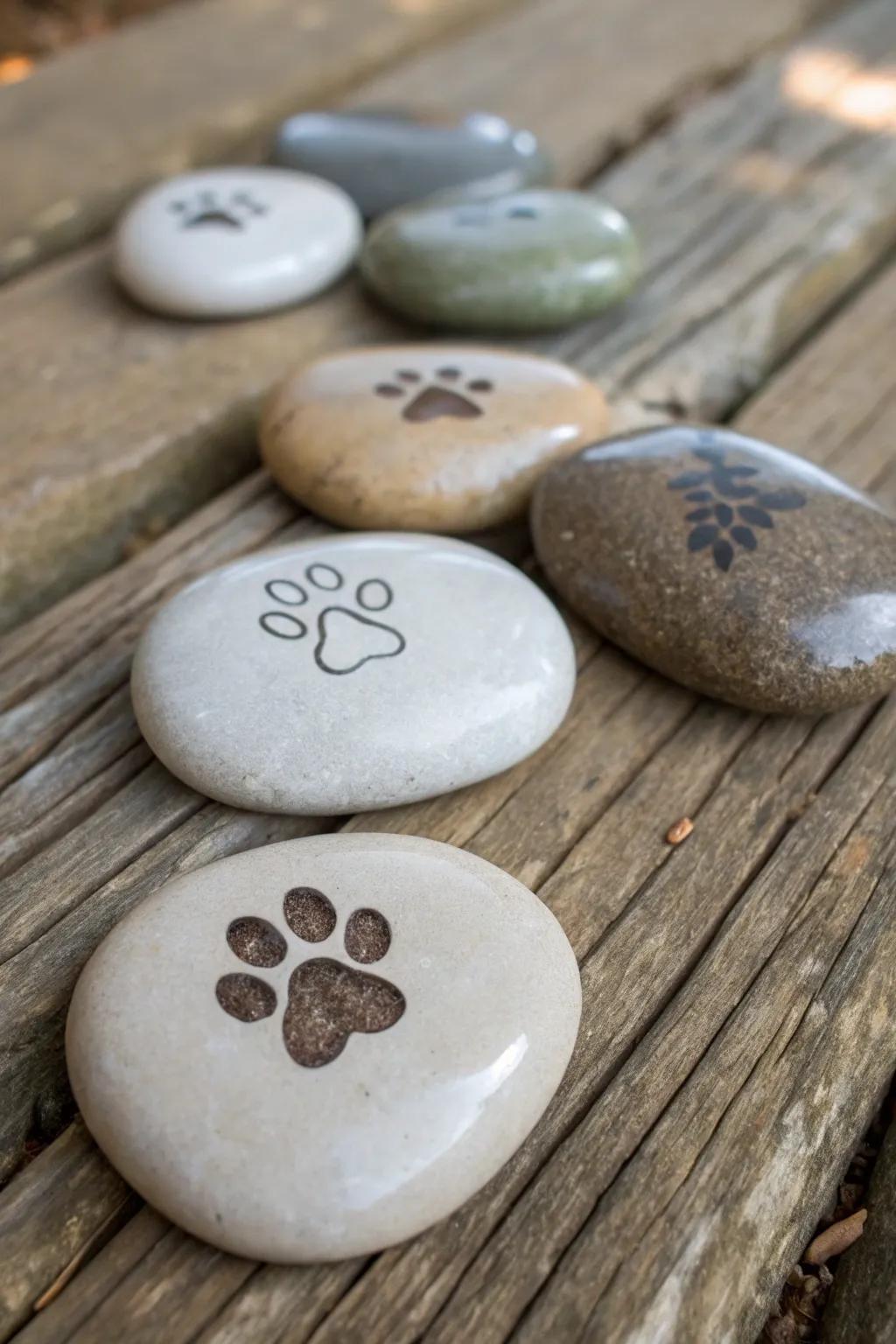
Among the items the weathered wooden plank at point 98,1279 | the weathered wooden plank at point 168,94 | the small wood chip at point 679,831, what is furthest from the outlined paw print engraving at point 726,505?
the weathered wooden plank at point 168,94

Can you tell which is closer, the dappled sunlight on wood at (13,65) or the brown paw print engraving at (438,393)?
the brown paw print engraving at (438,393)

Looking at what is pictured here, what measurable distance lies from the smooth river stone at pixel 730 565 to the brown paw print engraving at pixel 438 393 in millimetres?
239

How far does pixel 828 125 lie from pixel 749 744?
244 centimetres

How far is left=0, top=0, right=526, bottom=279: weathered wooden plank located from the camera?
9.81ft

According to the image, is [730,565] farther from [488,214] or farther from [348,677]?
[488,214]

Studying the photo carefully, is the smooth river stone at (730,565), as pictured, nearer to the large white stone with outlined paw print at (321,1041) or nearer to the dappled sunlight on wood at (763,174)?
the large white stone with outlined paw print at (321,1041)

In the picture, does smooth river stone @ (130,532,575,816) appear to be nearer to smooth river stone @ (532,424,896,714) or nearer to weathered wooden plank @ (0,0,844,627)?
smooth river stone @ (532,424,896,714)

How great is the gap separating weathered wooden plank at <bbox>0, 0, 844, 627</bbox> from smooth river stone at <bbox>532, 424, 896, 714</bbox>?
0.73 meters

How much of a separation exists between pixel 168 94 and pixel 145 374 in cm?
145

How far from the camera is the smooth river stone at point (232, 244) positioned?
2480 millimetres

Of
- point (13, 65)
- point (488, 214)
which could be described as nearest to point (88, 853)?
point (488, 214)

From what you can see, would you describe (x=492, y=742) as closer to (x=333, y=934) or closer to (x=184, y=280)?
(x=333, y=934)

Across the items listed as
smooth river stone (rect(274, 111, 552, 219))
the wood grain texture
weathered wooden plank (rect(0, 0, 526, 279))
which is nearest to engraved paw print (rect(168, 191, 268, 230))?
smooth river stone (rect(274, 111, 552, 219))

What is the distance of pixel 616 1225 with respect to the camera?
1225 mm
